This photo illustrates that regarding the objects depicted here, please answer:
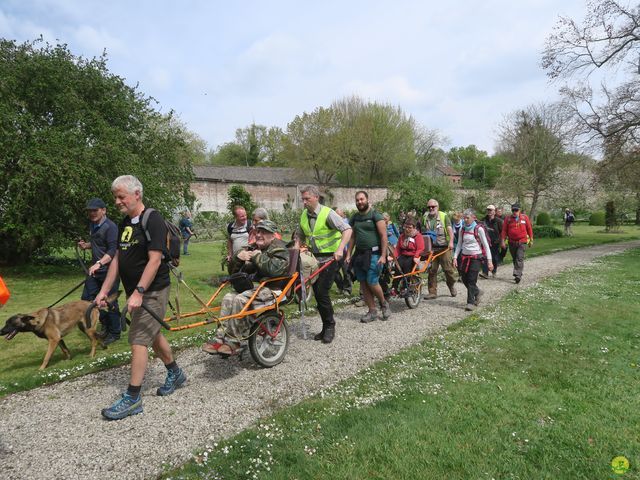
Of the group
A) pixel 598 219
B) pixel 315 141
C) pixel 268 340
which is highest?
pixel 315 141

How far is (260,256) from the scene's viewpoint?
502 centimetres

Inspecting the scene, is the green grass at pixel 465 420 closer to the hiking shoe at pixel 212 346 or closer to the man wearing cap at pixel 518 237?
the hiking shoe at pixel 212 346

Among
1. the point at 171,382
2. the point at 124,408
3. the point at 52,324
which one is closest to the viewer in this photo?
the point at 124,408

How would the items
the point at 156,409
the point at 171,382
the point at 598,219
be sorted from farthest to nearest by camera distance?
the point at 598,219
the point at 171,382
the point at 156,409

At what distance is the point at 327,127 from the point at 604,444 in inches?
1872

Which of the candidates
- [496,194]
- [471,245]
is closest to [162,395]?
[471,245]

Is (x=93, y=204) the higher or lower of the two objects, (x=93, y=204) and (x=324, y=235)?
the higher

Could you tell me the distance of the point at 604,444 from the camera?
3.29 meters

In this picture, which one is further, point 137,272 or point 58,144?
point 58,144

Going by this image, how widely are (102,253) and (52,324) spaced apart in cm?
120

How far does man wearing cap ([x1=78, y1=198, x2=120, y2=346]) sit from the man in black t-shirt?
174 cm

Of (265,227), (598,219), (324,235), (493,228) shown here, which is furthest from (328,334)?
(598,219)

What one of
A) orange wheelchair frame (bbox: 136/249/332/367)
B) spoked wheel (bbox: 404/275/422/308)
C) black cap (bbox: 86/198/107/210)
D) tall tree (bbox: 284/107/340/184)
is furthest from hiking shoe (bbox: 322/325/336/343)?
tall tree (bbox: 284/107/340/184)

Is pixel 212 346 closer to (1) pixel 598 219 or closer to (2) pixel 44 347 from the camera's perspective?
(2) pixel 44 347
